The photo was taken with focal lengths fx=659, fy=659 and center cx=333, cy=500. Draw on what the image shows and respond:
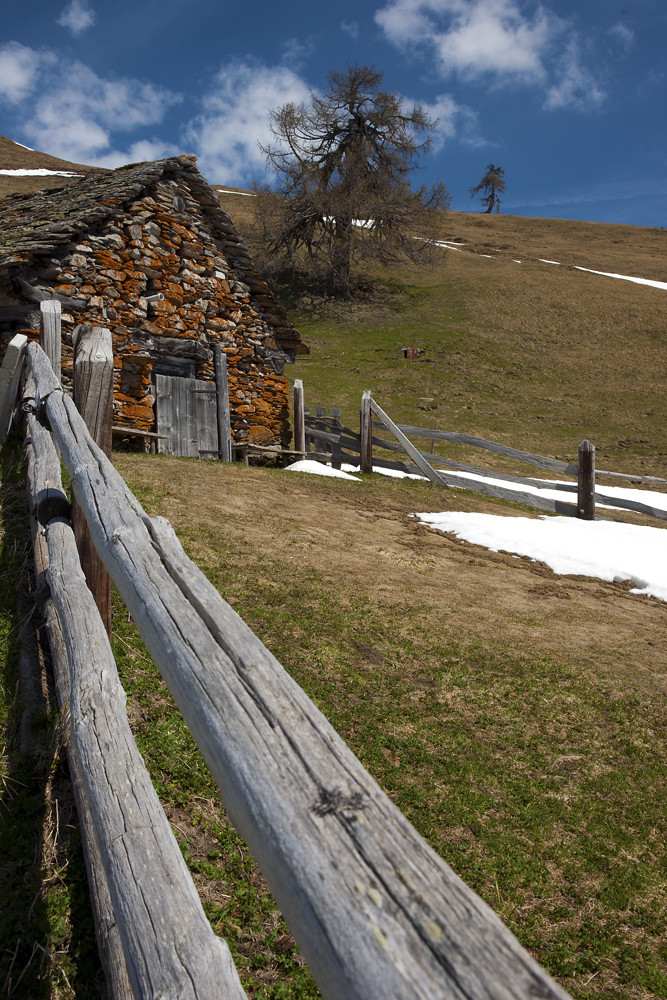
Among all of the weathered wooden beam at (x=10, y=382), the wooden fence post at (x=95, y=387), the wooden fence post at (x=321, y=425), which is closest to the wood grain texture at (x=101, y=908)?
the wooden fence post at (x=95, y=387)

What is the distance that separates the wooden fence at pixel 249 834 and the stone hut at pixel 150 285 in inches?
385

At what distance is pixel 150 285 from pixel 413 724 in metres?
10.5

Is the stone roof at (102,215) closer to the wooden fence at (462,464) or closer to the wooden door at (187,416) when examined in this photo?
the wooden fence at (462,464)

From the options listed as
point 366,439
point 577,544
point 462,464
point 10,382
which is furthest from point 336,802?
point 462,464

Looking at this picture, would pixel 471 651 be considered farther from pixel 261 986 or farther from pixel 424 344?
pixel 424 344

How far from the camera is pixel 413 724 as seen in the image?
162 inches

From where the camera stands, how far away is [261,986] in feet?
7.99

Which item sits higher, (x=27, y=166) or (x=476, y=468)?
(x=27, y=166)

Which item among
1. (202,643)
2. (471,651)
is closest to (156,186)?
(471,651)

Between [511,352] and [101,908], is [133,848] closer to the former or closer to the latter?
[101,908]

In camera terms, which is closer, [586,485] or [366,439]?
[586,485]

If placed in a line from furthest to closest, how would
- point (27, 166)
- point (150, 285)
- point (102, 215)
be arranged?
point (27, 166), point (150, 285), point (102, 215)

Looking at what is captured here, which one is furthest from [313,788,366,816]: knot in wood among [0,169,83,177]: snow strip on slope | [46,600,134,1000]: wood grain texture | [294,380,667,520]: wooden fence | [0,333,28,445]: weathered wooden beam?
[0,169,83,177]: snow strip on slope

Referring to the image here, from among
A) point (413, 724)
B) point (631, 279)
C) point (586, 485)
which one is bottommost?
point (413, 724)
